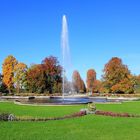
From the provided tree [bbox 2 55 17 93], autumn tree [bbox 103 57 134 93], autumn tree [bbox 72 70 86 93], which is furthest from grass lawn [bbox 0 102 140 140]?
autumn tree [bbox 72 70 86 93]

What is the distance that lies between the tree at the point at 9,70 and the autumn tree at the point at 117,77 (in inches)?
789

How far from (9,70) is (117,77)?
23200 mm

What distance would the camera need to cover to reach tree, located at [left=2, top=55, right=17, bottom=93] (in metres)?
68.4

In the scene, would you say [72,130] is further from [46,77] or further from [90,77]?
[90,77]

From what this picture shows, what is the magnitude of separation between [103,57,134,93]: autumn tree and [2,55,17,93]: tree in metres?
20.0

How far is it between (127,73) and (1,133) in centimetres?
5086

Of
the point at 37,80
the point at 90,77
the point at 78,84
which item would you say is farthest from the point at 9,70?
the point at 90,77

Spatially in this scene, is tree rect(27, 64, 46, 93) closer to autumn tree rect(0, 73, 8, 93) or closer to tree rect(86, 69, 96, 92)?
autumn tree rect(0, 73, 8, 93)

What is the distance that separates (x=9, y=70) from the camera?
68688 mm

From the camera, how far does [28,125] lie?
15.9 metres

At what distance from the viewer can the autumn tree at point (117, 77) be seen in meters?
60.3

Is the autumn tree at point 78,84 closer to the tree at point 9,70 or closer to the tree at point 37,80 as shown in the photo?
the tree at point 9,70

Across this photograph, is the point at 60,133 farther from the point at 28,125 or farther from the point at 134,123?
the point at 134,123

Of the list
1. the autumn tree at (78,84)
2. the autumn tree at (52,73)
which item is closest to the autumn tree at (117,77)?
the autumn tree at (52,73)
